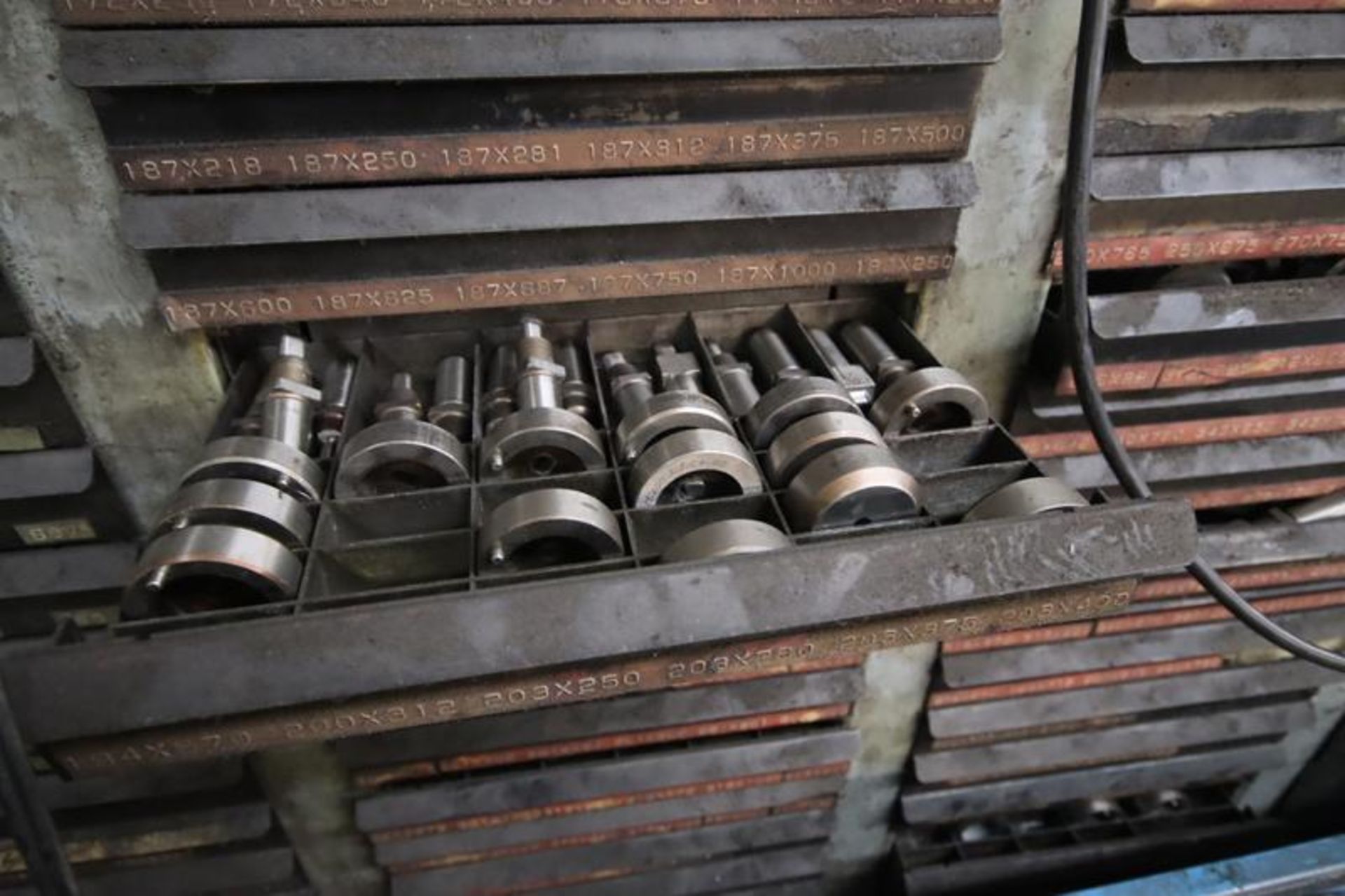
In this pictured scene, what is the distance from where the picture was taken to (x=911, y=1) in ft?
3.17

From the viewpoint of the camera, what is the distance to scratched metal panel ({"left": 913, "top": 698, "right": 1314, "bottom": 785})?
1.85 metres

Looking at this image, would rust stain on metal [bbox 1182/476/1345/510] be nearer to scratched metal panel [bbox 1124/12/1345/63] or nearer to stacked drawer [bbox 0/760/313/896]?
scratched metal panel [bbox 1124/12/1345/63]

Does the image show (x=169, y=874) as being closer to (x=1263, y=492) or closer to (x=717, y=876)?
(x=717, y=876)

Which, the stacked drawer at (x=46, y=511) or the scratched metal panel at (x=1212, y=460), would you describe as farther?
the scratched metal panel at (x=1212, y=460)

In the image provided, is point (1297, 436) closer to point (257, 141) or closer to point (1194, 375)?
point (1194, 375)

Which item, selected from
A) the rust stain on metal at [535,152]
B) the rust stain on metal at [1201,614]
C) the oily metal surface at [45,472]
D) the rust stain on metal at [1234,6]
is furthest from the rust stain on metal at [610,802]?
the rust stain on metal at [1234,6]

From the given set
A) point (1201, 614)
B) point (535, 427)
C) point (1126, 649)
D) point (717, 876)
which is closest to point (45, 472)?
point (535, 427)

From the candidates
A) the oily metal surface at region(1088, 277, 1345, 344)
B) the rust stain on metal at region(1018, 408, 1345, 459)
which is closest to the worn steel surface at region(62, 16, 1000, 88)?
the oily metal surface at region(1088, 277, 1345, 344)

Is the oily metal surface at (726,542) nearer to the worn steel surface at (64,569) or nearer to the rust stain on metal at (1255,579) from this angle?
the worn steel surface at (64,569)

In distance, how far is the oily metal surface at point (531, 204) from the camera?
937 millimetres

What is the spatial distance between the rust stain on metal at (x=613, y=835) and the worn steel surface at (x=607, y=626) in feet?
3.59

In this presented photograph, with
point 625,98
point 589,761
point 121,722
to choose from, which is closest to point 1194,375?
point 625,98

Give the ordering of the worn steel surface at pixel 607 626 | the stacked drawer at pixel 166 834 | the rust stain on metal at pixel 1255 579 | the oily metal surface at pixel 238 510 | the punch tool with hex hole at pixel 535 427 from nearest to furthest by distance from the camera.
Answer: the worn steel surface at pixel 607 626
the oily metal surface at pixel 238 510
the punch tool with hex hole at pixel 535 427
the stacked drawer at pixel 166 834
the rust stain on metal at pixel 1255 579

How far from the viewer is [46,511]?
1186mm
